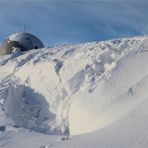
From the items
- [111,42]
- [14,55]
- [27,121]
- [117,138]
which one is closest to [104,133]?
[117,138]

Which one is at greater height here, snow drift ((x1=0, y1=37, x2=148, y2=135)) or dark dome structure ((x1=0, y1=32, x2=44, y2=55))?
dark dome structure ((x1=0, y1=32, x2=44, y2=55))

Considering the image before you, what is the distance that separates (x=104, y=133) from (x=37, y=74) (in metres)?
6.60

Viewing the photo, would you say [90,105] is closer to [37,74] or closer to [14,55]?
[37,74]

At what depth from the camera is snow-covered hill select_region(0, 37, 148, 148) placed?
949 cm

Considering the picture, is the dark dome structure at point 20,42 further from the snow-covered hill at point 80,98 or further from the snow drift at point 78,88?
the snow drift at point 78,88

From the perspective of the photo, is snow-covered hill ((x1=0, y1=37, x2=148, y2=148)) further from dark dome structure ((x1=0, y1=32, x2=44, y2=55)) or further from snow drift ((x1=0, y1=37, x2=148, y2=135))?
dark dome structure ((x1=0, y1=32, x2=44, y2=55))

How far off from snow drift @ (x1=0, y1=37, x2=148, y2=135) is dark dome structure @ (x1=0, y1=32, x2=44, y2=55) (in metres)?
8.73

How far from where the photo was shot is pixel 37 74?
15.5m

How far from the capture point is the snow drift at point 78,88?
11258mm

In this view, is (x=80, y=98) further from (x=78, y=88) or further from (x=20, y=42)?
(x=20, y=42)

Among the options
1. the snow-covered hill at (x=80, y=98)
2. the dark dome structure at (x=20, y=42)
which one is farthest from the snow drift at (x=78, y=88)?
the dark dome structure at (x=20, y=42)

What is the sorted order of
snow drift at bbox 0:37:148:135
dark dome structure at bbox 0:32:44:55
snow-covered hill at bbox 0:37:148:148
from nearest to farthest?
snow-covered hill at bbox 0:37:148:148, snow drift at bbox 0:37:148:135, dark dome structure at bbox 0:32:44:55

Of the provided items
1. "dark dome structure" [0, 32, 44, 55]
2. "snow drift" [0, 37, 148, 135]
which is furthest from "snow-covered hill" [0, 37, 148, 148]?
Answer: "dark dome structure" [0, 32, 44, 55]

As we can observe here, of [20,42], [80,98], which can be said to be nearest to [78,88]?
[80,98]
